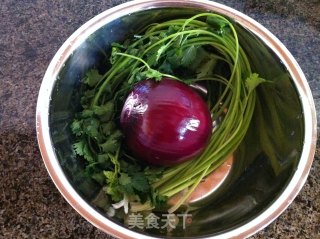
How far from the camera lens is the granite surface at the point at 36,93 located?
0.75 m

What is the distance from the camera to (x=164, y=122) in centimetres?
70

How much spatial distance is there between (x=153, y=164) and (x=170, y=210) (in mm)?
81

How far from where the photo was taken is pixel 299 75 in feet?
2.38

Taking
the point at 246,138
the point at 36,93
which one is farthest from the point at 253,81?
the point at 36,93

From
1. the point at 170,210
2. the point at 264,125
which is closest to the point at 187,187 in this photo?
the point at 170,210

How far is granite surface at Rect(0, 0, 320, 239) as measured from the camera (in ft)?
2.48

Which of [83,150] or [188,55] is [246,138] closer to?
[188,55]

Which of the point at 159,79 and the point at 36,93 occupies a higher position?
the point at 159,79

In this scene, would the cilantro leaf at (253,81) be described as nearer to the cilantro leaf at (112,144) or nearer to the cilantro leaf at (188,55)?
the cilantro leaf at (188,55)

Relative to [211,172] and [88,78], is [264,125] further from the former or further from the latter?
[88,78]

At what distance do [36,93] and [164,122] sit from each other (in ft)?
0.94

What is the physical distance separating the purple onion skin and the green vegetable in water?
0.02 meters

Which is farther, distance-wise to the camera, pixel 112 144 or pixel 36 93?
pixel 36 93

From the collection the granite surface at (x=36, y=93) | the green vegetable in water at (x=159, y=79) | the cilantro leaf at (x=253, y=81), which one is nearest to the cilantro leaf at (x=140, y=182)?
the green vegetable in water at (x=159, y=79)
